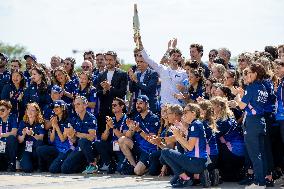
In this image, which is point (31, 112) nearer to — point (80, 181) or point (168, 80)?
point (80, 181)

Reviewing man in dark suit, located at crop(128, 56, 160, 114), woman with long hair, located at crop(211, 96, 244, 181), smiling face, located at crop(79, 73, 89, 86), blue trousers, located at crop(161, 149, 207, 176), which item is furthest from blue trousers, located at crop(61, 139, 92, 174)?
woman with long hair, located at crop(211, 96, 244, 181)

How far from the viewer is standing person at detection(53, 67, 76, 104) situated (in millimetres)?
12812

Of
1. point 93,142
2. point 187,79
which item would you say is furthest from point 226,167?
point 93,142

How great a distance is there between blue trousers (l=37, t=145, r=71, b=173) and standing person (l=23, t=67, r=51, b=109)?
1.18m

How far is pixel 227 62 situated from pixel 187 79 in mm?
1090

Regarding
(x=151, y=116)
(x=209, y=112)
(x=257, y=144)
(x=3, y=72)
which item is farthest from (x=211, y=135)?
(x=3, y=72)

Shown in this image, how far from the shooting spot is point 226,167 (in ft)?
32.3

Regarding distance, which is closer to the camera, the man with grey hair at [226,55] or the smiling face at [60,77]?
the man with grey hair at [226,55]

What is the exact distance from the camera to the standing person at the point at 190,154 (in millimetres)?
9195

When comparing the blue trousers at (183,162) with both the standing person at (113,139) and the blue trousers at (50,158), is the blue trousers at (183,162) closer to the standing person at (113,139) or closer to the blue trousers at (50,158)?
the standing person at (113,139)

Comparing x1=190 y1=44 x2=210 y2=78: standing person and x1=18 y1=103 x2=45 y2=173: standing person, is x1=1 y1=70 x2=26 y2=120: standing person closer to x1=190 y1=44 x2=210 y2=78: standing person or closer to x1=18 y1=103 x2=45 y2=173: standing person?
x1=18 y1=103 x2=45 y2=173: standing person

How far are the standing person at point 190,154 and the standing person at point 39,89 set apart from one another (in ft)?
14.6

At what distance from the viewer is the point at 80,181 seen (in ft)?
34.1

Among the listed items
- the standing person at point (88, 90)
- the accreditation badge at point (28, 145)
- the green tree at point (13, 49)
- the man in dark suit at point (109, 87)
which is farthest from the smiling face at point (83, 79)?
the green tree at point (13, 49)
